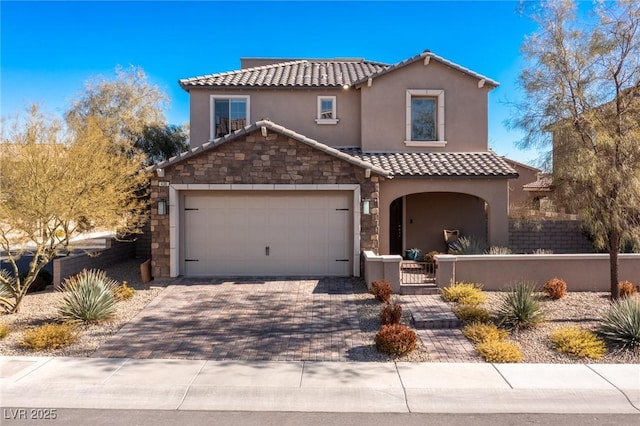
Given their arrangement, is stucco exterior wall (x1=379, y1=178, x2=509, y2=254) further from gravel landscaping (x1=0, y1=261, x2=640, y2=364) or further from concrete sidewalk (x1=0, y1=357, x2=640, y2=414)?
concrete sidewalk (x1=0, y1=357, x2=640, y2=414)

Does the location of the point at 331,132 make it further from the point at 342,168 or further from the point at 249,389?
the point at 249,389

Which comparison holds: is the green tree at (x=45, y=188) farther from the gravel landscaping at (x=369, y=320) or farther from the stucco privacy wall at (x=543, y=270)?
the stucco privacy wall at (x=543, y=270)

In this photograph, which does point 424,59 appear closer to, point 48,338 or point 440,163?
point 440,163

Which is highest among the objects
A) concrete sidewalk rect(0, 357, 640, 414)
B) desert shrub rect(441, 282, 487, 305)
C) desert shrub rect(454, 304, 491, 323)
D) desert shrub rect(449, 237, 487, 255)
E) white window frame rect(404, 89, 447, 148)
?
white window frame rect(404, 89, 447, 148)

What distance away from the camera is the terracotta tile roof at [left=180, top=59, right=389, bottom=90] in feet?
53.7

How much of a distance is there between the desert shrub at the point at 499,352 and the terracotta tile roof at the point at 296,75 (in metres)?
10.9

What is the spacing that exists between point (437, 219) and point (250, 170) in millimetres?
7480

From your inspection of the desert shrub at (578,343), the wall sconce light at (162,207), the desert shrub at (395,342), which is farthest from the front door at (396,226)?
the desert shrub at (395,342)

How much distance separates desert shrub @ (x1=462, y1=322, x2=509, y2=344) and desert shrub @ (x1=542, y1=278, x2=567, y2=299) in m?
3.15

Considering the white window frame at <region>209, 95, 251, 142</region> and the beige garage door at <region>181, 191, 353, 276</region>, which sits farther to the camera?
the white window frame at <region>209, 95, 251, 142</region>

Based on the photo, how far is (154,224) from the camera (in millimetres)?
13375

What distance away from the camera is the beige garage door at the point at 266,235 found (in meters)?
13.8

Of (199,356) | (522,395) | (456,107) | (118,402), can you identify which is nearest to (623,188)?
(522,395)

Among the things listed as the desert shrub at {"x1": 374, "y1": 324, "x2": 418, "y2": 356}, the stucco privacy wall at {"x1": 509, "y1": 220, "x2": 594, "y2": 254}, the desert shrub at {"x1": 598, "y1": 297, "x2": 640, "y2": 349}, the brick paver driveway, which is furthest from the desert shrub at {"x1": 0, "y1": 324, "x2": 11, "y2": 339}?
the stucco privacy wall at {"x1": 509, "y1": 220, "x2": 594, "y2": 254}
